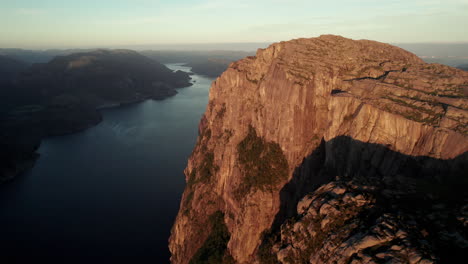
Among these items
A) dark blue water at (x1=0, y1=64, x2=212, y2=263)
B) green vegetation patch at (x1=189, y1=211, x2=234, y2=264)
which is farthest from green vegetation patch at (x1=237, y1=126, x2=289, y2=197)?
dark blue water at (x1=0, y1=64, x2=212, y2=263)

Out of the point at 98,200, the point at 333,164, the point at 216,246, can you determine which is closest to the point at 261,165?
the point at 333,164

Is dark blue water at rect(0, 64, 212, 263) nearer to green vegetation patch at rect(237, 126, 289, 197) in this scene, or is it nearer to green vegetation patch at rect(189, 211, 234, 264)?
green vegetation patch at rect(189, 211, 234, 264)

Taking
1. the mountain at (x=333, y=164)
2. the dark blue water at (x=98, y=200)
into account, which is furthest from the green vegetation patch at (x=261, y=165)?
the dark blue water at (x=98, y=200)

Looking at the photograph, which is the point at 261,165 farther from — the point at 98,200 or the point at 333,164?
the point at 98,200

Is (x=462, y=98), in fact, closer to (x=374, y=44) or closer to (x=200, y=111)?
(x=374, y=44)

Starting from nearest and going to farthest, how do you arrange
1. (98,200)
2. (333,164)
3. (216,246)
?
(333,164) → (216,246) → (98,200)

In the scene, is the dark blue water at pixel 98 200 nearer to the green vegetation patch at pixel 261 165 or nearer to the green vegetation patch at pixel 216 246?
the green vegetation patch at pixel 216 246

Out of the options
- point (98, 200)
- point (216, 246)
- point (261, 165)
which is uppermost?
point (261, 165)
